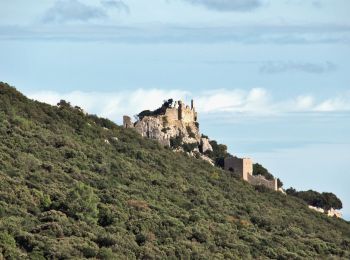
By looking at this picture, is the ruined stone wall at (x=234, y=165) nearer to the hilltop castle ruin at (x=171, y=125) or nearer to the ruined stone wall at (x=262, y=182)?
the ruined stone wall at (x=262, y=182)

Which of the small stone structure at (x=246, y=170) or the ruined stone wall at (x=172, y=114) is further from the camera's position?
the ruined stone wall at (x=172, y=114)

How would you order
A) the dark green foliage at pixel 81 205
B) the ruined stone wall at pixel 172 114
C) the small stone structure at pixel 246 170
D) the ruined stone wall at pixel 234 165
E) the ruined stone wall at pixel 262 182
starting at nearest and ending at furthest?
the dark green foliage at pixel 81 205
the ruined stone wall at pixel 262 182
the small stone structure at pixel 246 170
the ruined stone wall at pixel 234 165
the ruined stone wall at pixel 172 114

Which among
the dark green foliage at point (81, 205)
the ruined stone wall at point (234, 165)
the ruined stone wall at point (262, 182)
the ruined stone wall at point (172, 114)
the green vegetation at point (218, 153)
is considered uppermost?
the ruined stone wall at point (172, 114)

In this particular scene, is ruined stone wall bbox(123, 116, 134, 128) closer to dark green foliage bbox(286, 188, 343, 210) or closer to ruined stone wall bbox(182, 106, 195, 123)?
ruined stone wall bbox(182, 106, 195, 123)

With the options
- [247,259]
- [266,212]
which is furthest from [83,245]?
[266,212]

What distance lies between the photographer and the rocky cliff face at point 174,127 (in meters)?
85.1

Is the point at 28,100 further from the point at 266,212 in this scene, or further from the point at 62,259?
the point at 62,259

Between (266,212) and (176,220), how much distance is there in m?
12.9

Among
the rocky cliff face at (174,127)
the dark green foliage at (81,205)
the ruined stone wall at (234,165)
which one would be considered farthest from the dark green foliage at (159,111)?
the dark green foliage at (81,205)

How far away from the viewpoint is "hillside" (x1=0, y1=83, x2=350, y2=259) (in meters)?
50.7

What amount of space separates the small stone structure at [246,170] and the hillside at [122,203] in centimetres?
270

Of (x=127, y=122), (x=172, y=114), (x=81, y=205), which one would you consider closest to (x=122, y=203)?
(x=81, y=205)

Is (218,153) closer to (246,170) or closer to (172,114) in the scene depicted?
(172,114)

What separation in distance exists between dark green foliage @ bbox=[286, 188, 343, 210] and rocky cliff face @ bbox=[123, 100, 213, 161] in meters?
6.63
